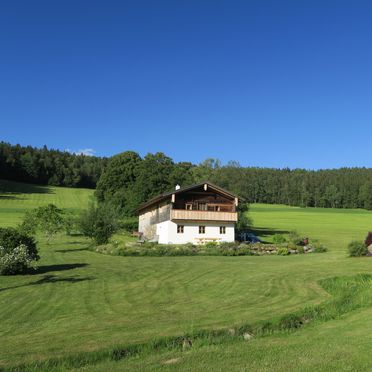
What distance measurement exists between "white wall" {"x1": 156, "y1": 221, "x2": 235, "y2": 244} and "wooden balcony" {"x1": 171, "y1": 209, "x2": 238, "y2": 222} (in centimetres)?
74

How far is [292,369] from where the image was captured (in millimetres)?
7062

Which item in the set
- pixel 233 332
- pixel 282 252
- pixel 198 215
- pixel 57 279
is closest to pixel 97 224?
pixel 198 215

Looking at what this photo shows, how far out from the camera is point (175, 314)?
40.3 ft

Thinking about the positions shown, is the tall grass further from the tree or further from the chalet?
the tree

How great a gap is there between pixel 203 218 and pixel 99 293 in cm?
3234

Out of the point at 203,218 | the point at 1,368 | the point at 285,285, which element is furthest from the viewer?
the point at 203,218

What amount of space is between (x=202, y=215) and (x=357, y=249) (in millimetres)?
22581

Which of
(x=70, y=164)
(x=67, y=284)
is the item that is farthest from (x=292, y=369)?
(x=70, y=164)

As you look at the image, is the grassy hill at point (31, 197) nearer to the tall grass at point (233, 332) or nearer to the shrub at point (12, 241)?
the shrub at point (12, 241)

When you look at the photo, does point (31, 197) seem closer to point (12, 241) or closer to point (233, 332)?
point (12, 241)

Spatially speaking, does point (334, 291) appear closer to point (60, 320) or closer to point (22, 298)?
point (60, 320)

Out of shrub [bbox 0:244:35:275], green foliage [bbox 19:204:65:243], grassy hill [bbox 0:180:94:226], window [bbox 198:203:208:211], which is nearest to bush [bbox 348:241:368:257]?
shrub [bbox 0:244:35:275]

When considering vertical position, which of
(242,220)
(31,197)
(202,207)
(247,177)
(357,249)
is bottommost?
(357,249)

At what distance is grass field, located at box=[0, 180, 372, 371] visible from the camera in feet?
26.1
